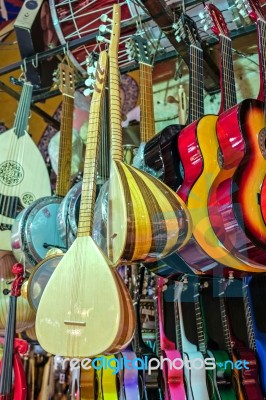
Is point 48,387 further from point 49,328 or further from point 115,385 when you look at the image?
point 49,328

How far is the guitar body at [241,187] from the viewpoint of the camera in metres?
1.06

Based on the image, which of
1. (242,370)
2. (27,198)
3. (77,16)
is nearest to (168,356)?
(242,370)

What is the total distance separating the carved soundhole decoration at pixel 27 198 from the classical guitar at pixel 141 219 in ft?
2.17

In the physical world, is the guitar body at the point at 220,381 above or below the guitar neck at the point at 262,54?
below

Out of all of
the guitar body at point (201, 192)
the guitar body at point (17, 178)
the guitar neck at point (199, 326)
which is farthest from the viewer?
the guitar body at point (17, 178)

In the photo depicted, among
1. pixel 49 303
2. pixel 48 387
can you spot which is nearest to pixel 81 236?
pixel 49 303

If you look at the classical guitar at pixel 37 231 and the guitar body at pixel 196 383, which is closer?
the guitar body at pixel 196 383

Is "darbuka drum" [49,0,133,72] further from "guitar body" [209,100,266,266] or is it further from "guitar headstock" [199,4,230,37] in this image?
"guitar body" [209,100,266,266]

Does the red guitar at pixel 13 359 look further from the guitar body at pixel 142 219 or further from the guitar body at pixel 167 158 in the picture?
the guitar body at pixel 167 158

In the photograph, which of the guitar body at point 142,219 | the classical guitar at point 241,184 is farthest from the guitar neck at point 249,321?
the guitar body at point 142,219

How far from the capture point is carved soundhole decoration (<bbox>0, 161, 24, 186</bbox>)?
67.1 inches

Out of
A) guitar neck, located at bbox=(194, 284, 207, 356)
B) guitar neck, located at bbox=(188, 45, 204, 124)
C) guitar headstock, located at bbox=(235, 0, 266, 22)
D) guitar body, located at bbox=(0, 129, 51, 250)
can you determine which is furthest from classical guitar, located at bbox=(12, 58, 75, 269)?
guitar headstock, located at bbox=(235, 0, 266, 22)

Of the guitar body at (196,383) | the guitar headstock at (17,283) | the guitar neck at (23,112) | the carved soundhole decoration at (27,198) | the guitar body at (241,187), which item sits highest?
the guitar neck at (23,112)

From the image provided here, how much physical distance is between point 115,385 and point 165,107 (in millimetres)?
1314
